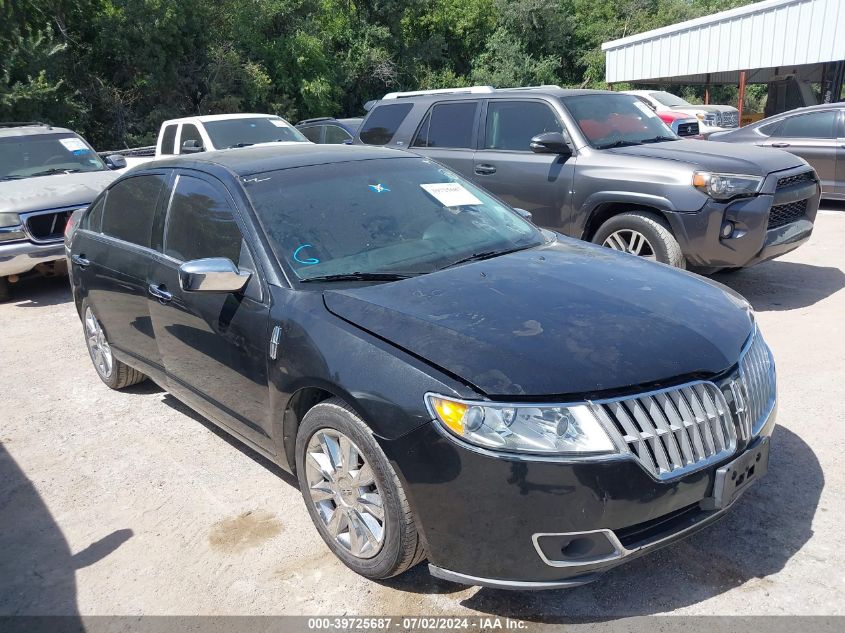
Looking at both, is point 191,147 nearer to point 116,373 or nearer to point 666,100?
point 116,373

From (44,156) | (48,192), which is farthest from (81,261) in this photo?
(44,156)

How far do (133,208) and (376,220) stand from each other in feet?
6.02

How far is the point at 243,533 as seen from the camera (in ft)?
11.7

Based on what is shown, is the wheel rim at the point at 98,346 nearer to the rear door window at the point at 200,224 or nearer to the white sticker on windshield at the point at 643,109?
the rear door window at the point at 200,224

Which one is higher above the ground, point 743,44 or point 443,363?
point 443,363

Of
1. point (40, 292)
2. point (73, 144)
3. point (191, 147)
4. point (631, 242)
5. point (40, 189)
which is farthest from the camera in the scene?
point (191, 147)

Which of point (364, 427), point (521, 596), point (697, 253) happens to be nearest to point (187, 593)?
point (364, 427)

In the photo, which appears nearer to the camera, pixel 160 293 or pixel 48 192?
pixel 160 293

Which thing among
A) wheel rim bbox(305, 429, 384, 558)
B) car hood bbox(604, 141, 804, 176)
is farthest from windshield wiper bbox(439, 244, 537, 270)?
car hood bbox(604, 141, 804, 176)

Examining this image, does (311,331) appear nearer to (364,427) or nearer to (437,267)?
(364,427)

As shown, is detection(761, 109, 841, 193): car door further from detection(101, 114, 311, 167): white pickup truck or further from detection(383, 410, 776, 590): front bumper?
detection(383, 410, 776, 590): front bumper

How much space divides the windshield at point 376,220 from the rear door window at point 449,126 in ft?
11.6

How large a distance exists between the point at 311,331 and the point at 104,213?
273 centimetres

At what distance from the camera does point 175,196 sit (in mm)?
4250
